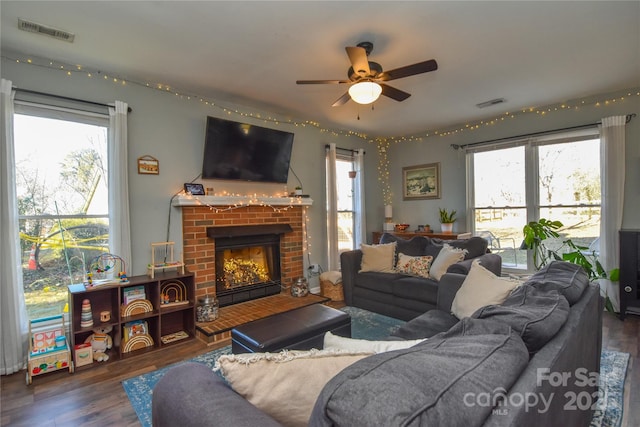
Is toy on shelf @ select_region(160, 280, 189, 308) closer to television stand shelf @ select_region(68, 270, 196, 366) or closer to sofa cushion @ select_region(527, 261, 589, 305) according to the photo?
television stand shelf @ select_region(68, 270, 196, 366)

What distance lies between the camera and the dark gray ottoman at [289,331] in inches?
83.2

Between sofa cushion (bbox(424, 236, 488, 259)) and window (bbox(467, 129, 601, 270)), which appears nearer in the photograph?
sofa cushion (bbox(424, 236, 488, 259))

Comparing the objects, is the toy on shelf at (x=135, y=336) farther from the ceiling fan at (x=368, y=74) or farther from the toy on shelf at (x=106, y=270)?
the ceiling fan at (x=368, y=74)

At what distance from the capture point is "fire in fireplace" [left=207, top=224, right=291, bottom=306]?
3.86 metres

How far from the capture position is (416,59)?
114 inches

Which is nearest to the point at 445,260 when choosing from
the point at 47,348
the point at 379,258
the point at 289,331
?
the point at 379,258

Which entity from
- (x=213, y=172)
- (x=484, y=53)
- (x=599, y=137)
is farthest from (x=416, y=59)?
(x=599, y=137)

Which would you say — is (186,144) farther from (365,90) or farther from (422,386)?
(422,386)

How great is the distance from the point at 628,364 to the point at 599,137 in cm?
274

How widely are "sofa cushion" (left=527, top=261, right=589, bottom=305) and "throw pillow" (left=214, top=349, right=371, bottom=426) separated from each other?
1.16m

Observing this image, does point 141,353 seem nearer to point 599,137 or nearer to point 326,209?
point 326,209

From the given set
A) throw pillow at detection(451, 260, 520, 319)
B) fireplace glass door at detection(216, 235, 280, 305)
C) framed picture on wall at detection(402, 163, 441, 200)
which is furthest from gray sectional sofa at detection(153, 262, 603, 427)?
framed picture on wall at detection(402, 163, 441, 200)

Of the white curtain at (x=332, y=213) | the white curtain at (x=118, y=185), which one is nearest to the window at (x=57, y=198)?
the white curtain at (x=118, y=185)

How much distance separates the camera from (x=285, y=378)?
35.6 inches
